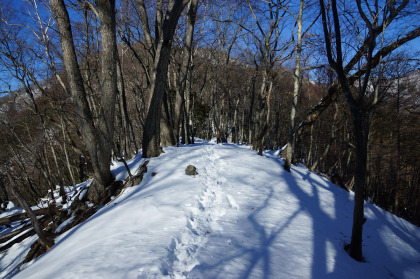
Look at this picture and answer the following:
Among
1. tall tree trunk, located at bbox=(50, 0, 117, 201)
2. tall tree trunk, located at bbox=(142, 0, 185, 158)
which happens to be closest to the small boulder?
tall tree trunk, located at bbox=(142, 0, 185, 158)

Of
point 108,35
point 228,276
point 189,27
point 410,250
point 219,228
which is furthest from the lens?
point 189,27

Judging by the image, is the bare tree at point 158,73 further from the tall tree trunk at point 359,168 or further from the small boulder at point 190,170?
the tall tree trunk at point 359,168

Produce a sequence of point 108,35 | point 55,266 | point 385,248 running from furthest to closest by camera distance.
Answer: point 108,35
point 385,248
point 55,266

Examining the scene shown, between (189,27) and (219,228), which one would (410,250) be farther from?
(189,27)

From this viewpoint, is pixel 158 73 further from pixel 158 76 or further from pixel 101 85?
pixel 101 85

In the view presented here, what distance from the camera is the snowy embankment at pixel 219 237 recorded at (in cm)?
233

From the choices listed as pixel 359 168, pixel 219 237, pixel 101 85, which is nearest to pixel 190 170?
pixel 219 237

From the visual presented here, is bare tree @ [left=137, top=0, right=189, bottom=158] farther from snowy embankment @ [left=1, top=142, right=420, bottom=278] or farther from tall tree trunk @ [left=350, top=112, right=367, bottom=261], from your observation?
tall tree trunk @ [left=350, top=112, right=367, bottom=261]

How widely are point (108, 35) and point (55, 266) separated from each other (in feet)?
14.4

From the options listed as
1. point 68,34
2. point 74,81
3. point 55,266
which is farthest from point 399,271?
point 68,34

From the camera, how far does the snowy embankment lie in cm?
233

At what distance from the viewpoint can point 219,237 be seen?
116 inches

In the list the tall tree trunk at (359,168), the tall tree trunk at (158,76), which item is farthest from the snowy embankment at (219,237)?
the tall tree trunk at (158,76)

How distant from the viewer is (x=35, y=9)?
8.03 metres
